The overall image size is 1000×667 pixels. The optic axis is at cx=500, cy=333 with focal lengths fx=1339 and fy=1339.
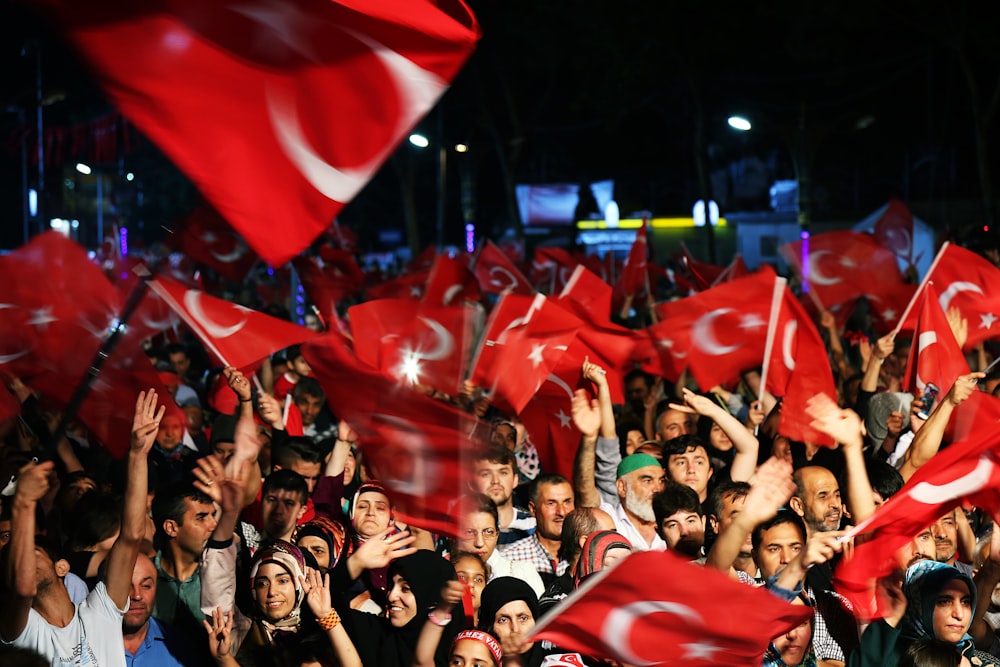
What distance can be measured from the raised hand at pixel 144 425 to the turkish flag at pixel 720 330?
481 cm

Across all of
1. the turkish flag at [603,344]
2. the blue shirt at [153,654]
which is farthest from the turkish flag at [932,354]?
the blue shirt at [153,654]

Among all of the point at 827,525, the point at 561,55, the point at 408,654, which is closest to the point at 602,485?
the point at 827,525

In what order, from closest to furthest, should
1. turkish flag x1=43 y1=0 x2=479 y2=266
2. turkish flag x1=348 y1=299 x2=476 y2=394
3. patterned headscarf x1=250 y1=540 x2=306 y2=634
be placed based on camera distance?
turkish flag x1=43 y1=0 x2=479 y2=266 → patterned headscarf x1=250 y1=540 x2=306 y2=634 → turkish flag x1=348 y1=299 x2=476 y2=394

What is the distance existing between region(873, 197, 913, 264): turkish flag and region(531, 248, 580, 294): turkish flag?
4.18 meters

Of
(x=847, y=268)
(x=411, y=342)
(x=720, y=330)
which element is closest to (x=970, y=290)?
(x=720, y=330)

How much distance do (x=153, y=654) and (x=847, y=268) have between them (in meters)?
9.16

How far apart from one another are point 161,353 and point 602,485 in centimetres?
818

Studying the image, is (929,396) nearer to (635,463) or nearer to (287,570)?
(635,463)

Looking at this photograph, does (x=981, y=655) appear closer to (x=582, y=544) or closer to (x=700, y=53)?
(x=582, y=544)

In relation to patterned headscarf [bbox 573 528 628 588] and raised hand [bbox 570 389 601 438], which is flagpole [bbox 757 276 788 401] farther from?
patterned headscarf [bbox 573 528 628 588]

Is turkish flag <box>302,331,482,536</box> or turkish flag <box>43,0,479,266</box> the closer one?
turkish flag <box>43,0,479,266</box>

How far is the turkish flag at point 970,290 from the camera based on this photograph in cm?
988

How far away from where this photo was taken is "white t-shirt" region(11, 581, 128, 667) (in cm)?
499

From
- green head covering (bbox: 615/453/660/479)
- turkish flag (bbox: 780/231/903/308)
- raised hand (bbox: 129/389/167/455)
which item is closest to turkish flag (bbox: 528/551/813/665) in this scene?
raised hand (bbox: 129/389/167/455)
